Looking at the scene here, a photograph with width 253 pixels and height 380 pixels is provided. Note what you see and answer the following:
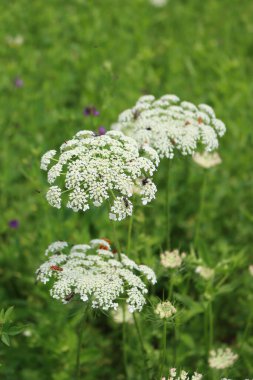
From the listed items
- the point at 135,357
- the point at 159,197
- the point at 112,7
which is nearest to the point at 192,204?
the point at 159,197

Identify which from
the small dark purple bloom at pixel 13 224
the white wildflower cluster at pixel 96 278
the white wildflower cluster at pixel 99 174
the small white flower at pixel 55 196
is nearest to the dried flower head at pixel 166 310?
the white wildflower cluster at pixel 96 278

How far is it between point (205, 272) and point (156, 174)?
2253 millimetres

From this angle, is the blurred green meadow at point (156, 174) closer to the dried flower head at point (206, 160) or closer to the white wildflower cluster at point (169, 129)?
the dried flower head at point (206, 160)

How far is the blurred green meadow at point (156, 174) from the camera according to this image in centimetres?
448

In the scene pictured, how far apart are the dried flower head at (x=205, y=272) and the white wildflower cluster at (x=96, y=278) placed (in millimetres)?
754

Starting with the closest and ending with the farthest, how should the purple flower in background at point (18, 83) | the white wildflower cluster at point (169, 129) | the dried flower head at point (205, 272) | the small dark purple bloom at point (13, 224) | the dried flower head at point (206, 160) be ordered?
the white wildflower cluster at point (169, 129)
the dried flower head at point (205, 272)
the dried flower head at point (206, 160)
the small dark purple bloom at point (13, 224)
the purple flower in background at point (18, 83)

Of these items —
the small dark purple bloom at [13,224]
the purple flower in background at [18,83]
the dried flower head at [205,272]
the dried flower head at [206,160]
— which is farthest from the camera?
the purple flower in background at [18,83]

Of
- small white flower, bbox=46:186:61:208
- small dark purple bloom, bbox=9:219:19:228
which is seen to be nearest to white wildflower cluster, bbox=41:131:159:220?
small white flower, bbox=46:186:61:208

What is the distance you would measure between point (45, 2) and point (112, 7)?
3.75 feet

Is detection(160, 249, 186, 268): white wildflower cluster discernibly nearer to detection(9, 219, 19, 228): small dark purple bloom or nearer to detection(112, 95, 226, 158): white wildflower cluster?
detection(112, 95, 226, 158): white wildflower cluster

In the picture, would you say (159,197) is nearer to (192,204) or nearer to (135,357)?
(192,204)

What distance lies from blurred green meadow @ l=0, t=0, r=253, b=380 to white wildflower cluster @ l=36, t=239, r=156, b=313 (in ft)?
0.55

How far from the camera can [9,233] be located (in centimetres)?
553

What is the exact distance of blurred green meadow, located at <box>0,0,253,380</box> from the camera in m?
4.48
